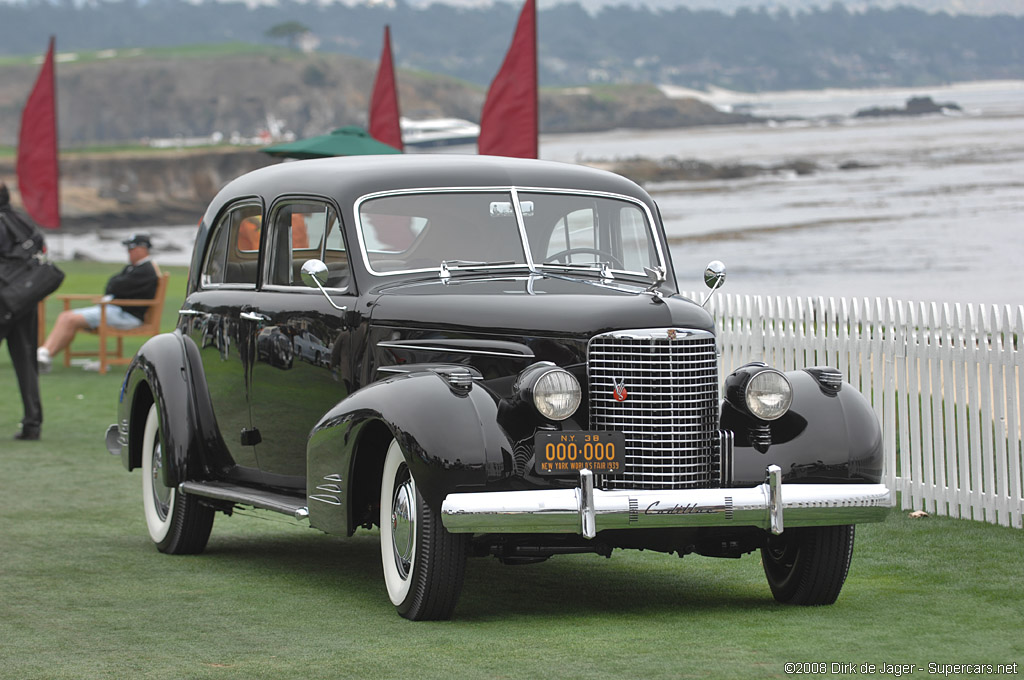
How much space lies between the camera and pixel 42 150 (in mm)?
23625

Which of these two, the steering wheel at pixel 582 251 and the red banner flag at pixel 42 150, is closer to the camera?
the steering wheel at pixel 582 251

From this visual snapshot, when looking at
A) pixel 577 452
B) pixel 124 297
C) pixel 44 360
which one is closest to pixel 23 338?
pixel 124 297

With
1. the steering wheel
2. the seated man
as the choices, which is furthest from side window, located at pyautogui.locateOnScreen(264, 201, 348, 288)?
the seated man

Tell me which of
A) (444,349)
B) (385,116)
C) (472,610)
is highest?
(385,116)

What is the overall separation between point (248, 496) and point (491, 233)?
1.86 m

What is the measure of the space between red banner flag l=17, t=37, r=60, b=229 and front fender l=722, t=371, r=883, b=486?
1855 centimetres

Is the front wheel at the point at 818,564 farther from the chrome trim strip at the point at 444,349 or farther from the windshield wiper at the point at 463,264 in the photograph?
the windshield wiper at the point at 463,264

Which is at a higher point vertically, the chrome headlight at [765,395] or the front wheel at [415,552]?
the chrome headlight at [765,395]

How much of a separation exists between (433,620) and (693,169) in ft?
326

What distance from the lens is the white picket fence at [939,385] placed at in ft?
29.7

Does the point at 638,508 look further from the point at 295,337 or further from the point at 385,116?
the point at 385,116

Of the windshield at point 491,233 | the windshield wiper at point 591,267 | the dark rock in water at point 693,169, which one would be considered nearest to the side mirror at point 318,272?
the windshield at point 491,233

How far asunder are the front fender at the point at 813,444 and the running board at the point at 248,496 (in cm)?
208

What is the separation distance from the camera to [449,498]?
6125 mm
